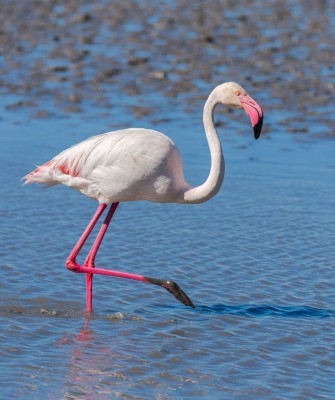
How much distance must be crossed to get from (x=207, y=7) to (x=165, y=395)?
44.9ft

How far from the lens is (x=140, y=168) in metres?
7.06

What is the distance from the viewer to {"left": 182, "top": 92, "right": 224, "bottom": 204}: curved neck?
23.1 feet

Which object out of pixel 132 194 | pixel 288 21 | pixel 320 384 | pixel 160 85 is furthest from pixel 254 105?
pixel 288 21

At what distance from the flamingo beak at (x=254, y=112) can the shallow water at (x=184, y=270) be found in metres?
1.20

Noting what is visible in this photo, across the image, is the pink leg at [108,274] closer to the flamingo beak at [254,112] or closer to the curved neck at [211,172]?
the curved neck at [211,172]

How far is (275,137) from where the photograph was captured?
1195 cm

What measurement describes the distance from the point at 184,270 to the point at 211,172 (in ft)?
3.49

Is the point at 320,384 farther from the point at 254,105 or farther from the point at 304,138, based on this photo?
the point at 304,138

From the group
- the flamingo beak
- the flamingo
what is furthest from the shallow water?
the flamingo beak

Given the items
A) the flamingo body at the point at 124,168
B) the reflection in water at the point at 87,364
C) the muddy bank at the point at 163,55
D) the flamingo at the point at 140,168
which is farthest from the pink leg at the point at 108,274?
the muddy bank at the point at 163,55

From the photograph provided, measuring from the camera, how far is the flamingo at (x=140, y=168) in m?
7.05

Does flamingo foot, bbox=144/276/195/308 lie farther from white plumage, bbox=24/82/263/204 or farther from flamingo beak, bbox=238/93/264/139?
flamingo beak, bbox=238/93/264/139

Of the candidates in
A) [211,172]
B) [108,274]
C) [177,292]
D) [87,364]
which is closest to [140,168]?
[211,172]

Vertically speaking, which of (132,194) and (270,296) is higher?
(132,194)
